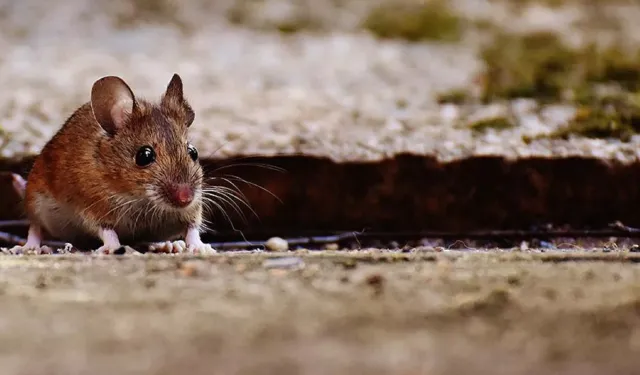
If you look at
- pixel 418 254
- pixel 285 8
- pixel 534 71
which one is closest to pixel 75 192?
pixel 418 254

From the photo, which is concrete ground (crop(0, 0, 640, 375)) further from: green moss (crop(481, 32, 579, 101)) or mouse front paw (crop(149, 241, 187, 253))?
mouse front paw (crop(149, 241, 187, 253))

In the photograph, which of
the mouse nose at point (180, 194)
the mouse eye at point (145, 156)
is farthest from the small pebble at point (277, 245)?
the mouse eye at point (145, 156)

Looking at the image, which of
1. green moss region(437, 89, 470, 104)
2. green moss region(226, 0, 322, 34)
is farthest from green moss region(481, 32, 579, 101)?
green moss region(226, 0, 322, 34)

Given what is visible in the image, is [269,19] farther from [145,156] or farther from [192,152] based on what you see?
[145,156]

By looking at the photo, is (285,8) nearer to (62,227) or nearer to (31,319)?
(62,227)

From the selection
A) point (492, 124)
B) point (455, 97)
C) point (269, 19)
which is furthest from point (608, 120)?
point (269, 19)

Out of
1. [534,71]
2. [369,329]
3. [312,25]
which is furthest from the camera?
[312,25]

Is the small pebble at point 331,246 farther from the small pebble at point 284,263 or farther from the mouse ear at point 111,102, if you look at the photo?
the small pebble at point 284,263
